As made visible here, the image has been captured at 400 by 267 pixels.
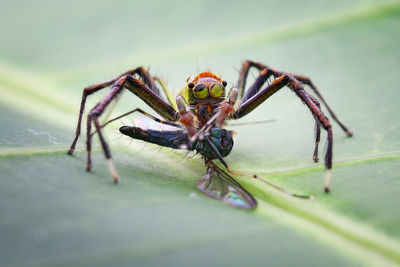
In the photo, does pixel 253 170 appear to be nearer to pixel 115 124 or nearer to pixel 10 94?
pixel 115 124

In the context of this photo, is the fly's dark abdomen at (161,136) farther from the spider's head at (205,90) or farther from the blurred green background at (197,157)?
the spider's head at (205,90)

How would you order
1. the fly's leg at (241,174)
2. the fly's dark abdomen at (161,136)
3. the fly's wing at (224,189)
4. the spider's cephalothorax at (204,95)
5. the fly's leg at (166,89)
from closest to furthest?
the fly's wing at (224,189) < the fly's leg at (241,174) < the fly's dark abdomen at (161,136) < the spider's cephalothorax at (204,95) < the fly's leg at (166,89)

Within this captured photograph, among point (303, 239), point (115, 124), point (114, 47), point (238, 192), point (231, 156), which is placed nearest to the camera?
point (303, 239)

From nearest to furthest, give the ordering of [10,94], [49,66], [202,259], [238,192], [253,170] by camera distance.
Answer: [202,259], [238,192], [253,170], [10,94], [49,66]

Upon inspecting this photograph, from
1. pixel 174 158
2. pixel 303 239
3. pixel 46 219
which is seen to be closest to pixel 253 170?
pixel 174 158

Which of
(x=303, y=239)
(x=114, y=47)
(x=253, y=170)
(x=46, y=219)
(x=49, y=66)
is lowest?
(x=46, y=219)

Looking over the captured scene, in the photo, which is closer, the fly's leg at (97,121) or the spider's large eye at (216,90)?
the fly's leg at (97,121)

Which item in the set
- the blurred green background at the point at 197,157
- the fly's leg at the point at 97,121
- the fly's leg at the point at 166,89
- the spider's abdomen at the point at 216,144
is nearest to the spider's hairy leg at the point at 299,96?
the blurred green background at the point at 197,157

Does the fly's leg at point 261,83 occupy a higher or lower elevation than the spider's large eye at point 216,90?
higher

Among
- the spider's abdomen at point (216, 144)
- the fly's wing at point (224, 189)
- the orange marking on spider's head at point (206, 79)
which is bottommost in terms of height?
the fly's wing at point (224, 189)
